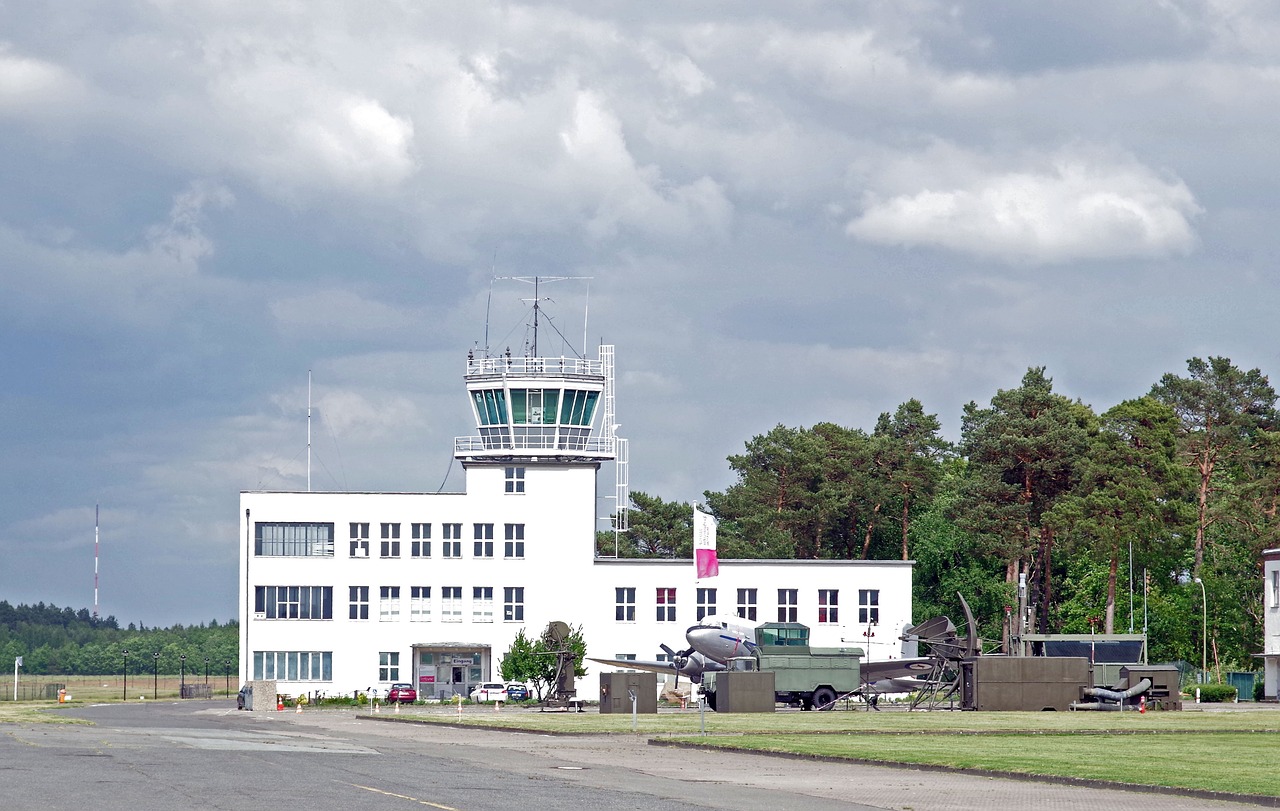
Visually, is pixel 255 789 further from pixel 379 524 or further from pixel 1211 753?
pixel 379 524

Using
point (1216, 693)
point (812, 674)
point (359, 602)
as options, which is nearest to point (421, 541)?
point (359, 602)

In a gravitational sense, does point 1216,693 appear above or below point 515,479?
below

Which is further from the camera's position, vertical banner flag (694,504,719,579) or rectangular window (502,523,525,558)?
rectangular window (502,523,525,558)

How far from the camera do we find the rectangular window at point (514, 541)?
308 feet

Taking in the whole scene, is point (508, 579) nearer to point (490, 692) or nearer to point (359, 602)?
point (490, 692)

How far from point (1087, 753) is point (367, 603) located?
63.8 m

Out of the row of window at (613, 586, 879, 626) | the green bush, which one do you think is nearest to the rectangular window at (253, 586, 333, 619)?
the row of window at (613, 586, 879, 626)

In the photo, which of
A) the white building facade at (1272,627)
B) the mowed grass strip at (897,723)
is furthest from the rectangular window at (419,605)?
the white building facade at (1272,627)

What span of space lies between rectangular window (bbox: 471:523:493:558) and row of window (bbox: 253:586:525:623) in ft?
6.55

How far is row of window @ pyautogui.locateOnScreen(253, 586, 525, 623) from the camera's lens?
303 feet

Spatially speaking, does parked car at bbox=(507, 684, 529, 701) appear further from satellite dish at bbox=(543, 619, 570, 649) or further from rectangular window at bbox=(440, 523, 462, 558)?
rectangular window at bbox=(440, 523, 462, 558)

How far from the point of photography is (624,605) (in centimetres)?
9450

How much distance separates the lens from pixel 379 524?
92.9 meters

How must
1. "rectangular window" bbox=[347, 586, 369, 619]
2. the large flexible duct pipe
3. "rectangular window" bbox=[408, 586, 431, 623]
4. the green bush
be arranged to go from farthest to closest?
"rectangular window" bbox=[408, 586, 431, 623]
"rectangular window" bbox=[347, 586, 369, 619]
the green bush
the large flexible duct pipe
